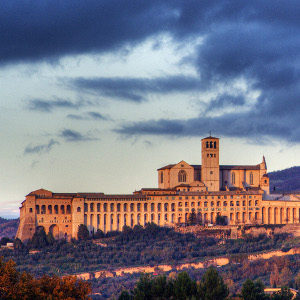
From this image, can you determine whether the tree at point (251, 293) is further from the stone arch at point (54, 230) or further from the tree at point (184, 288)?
the stone arch at point (54, 230)

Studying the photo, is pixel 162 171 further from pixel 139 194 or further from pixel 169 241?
pixel 169 241

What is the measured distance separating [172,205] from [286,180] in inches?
3120

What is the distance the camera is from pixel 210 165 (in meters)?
123

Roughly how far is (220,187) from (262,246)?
18.6 metres

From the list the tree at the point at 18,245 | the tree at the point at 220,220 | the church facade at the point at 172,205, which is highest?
the church facade at the point at 172,205

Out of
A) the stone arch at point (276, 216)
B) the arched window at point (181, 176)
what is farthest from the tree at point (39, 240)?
the stone arch at point (276, 216)

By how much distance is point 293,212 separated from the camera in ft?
386

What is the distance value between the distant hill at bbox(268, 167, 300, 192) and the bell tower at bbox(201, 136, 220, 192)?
5740 cm

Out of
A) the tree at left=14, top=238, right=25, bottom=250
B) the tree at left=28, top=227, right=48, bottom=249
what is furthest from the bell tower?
the tree at left=14, top=238, right=25, bottom=250

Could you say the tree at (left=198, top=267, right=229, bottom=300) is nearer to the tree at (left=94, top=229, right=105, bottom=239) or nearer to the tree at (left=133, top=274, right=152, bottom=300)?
the tree at (left=133, top=274, right=152, bottom=300)

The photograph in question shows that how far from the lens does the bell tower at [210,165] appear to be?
400 ft

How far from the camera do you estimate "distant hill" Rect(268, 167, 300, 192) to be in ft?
592

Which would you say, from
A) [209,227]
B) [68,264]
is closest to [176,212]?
[209,227]

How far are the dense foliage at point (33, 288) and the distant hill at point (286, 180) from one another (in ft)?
403
